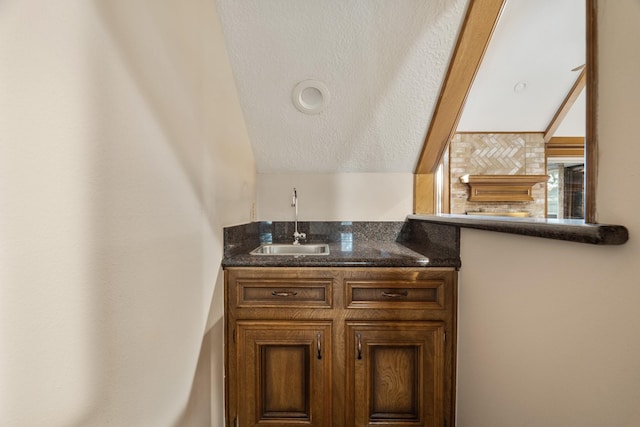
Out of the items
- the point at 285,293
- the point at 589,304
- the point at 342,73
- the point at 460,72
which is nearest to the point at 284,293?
the point at 285,293

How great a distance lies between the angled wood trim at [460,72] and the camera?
1.43 metres

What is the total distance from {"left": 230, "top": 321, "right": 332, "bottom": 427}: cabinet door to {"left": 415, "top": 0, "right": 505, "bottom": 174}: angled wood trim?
4.41 ft

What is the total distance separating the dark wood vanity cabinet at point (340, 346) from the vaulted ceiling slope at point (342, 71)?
92 cm

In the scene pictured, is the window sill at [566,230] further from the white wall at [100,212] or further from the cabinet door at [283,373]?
the white wall at [100,212]

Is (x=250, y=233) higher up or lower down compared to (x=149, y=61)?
lower down

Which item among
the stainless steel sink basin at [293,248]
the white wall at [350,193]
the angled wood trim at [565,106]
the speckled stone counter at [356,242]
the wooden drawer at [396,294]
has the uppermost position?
the angled wood trim at [565,106]

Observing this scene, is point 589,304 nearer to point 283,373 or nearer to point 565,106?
point 283,373

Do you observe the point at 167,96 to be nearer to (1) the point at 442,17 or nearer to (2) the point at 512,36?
(1) the point at 442,17

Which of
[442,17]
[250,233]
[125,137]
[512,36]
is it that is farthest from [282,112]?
[512,36]

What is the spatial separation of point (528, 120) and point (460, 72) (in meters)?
3.79

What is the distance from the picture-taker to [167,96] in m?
0.92

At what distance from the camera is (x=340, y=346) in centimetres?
148

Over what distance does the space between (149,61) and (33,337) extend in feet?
2.30

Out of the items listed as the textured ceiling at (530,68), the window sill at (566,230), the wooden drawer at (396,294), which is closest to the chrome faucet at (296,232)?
the wooden drawer at (396,294)
